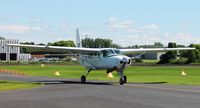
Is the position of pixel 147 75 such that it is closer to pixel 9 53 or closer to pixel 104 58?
pixel 104 58

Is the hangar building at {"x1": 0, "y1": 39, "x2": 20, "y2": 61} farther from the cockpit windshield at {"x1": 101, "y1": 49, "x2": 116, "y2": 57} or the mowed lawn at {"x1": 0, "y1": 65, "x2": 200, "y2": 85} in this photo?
the cockpit windshield at {"x1": 101, "y1": 49, "x2": 116, "y2": 57}

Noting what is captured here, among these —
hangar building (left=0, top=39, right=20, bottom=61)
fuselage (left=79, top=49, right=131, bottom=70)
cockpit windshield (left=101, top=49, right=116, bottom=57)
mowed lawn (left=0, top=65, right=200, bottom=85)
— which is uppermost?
hangar building (left=0, top=39, right=20, bottom=61)

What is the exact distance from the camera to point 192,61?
412ft

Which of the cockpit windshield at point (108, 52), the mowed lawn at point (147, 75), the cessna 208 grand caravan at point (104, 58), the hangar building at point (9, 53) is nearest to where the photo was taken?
the cessna 208 grand caravan at point (104, 58)

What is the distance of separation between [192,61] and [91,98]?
353 feet

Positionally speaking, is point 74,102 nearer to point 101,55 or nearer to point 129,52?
point 101,55

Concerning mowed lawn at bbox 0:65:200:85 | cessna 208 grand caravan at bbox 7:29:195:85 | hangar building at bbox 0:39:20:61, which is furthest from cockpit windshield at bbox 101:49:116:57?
hangar building at bbox 0:39:20:61

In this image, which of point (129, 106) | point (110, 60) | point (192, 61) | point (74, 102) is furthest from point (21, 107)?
point (192, 61)

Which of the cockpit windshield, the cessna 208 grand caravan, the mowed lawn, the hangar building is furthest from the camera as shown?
the hangar building

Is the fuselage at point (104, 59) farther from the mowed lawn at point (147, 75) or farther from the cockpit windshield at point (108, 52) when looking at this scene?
the mowed lawn at point (147, 75)

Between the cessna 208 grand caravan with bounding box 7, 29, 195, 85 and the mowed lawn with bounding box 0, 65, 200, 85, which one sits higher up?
the cessna 208 grand caravan with bounding box 7, 29, 195, 85

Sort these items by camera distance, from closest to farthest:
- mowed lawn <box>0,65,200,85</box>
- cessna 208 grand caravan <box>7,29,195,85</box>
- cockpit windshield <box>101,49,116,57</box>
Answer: cessna 208 grand caravan <box>7,29,195,85</box>
cockpit windshield <box>101,49,116,57</box>
mowed lawn <box>0,65,200,85</box>

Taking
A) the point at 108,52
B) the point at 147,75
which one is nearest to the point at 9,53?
the point at 147,75

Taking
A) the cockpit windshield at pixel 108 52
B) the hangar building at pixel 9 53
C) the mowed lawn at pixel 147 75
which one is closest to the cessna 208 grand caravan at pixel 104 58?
the cockpit windshield at pixel 108 52
